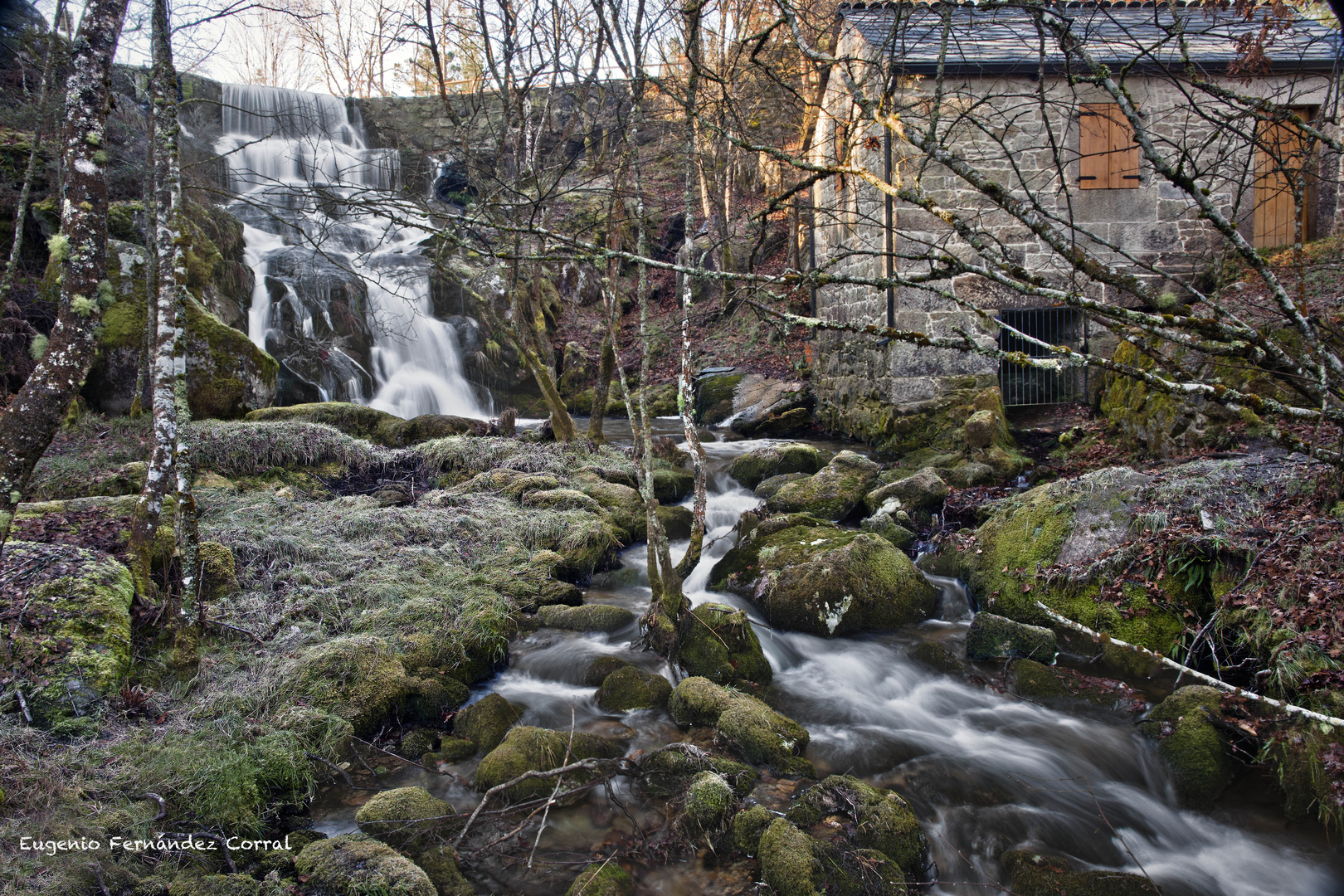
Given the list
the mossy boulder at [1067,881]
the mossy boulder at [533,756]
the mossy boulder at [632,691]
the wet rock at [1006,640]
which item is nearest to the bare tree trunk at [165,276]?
the mossy boulder at [533,756]

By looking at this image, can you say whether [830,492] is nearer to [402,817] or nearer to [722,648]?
[722,648]

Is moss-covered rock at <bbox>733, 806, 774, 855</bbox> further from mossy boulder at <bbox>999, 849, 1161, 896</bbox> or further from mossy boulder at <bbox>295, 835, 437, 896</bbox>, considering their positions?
mossy boulder at <bbox>295, 835, 437, 896</bbox>

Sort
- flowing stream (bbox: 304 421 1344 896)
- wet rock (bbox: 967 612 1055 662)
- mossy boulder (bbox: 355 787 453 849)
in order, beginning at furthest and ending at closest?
wet rock (bbox: 967 612 1055 662) → flowing stream (bbox: 304 421 1344 896) → mossy boulder (bbox: 355 787 453 849)

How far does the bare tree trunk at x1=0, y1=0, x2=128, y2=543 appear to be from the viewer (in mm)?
3639

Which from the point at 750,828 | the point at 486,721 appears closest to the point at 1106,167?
the point at 750,828

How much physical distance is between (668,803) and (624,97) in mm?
5597

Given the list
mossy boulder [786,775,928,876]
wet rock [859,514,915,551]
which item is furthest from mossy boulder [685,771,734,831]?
wet rock [859,514,915,551]

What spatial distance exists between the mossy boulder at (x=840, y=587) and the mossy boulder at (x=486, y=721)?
2565mm

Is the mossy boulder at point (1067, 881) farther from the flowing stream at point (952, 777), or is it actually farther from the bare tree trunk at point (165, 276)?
the bare tree trunk at point (165, 276)

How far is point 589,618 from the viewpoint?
6043mm

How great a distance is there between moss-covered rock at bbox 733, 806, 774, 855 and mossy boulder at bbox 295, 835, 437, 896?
4.66 ft

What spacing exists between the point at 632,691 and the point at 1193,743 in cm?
338

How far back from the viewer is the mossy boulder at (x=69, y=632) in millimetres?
3578

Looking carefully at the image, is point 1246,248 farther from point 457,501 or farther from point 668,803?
point 457,501
